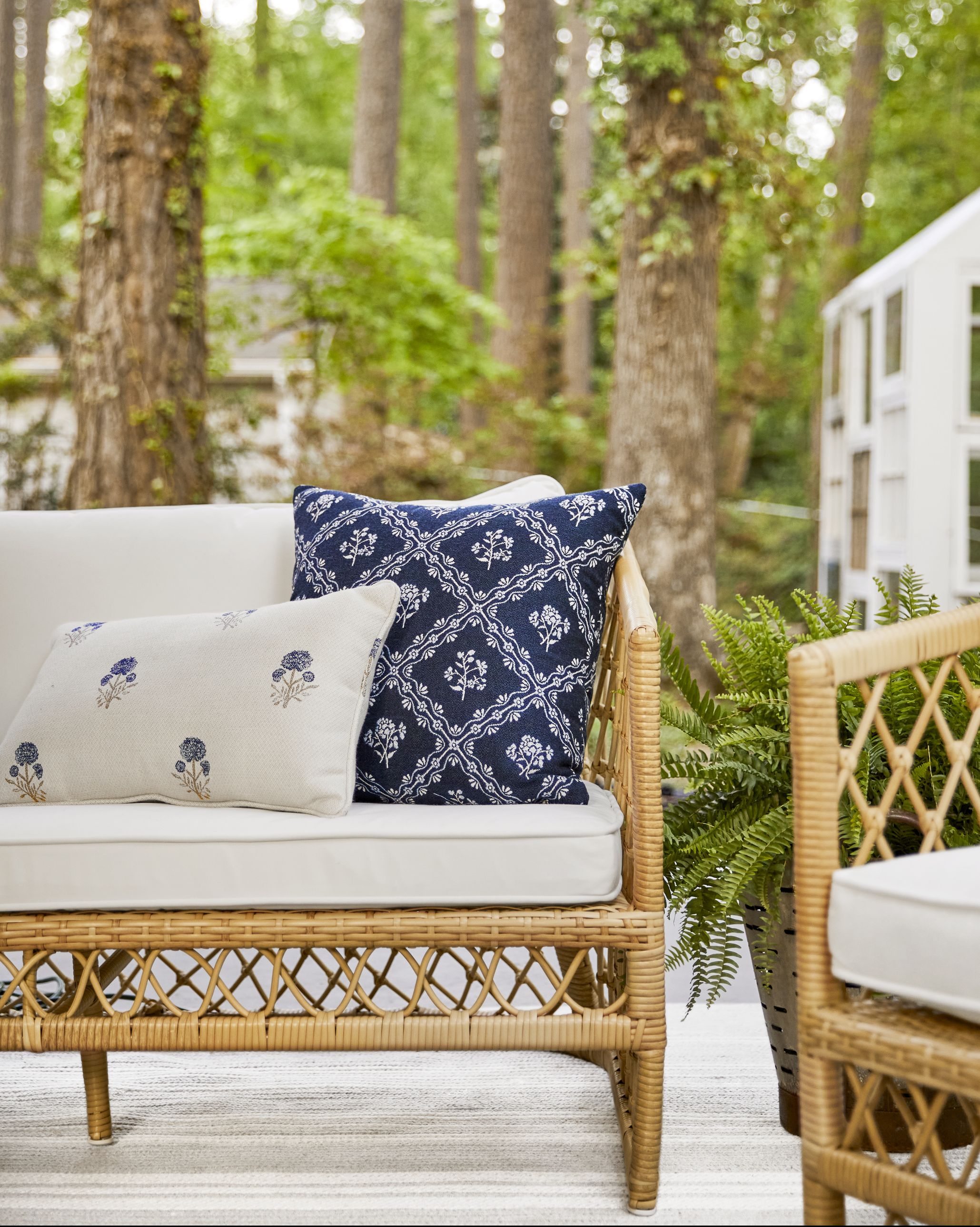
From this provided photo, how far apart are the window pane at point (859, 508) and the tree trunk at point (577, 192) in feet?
15.1

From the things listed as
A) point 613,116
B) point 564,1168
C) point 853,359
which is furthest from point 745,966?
point 853,359

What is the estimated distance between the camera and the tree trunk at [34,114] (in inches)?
501

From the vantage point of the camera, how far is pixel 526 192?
10523mm

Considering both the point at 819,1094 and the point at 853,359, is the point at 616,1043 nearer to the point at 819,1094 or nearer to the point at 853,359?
the point at 819,1094

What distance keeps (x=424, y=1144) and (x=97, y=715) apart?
772mm

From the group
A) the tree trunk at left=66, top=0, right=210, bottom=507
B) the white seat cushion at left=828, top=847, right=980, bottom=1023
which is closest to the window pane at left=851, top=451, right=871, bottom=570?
the tree trunk at left=66, top=0, right=210, bottom=507

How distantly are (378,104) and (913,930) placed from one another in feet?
31.9

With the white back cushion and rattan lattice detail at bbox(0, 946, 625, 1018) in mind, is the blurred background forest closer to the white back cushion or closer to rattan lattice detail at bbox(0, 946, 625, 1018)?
the white back cushion

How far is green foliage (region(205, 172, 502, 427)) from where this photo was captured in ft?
26.5

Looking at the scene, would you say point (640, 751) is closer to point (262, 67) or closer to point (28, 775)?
point (28, 775)

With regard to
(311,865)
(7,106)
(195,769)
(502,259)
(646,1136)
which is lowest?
(646,1136)

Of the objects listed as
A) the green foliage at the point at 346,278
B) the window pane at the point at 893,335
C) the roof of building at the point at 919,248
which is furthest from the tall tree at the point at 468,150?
the window pane at the point at 893,335

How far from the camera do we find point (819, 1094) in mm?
1352

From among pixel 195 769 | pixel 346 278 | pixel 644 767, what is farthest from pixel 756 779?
pixel 346 278
